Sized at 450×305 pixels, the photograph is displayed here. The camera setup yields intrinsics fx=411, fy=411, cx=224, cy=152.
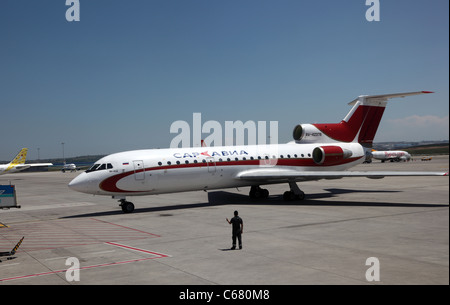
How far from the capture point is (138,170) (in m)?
25.8

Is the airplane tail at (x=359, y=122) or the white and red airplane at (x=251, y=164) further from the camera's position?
the airplane tail at (x=359, y=122)

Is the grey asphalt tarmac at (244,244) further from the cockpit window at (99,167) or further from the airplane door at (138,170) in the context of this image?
the cockpit window at (99,167)

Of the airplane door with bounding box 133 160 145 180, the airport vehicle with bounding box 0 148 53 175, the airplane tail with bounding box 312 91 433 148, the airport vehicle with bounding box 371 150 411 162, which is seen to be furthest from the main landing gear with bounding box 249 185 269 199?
the airport vehicle with bounding box 0 148 53 175

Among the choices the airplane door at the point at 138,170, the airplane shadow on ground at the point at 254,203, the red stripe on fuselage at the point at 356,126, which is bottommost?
the airplane shadow on ground at the point at 254,203

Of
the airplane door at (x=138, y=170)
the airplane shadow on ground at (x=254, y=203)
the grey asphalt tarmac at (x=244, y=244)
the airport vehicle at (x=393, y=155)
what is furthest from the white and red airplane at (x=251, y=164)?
the airport vehicle at (x=393, y=155)

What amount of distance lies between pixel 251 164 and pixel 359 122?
34.0 feet

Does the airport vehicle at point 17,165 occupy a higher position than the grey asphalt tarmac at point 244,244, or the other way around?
the grey asphalt tarmac at point 244,244

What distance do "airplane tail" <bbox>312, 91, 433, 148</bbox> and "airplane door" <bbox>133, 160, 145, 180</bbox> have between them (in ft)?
48.5

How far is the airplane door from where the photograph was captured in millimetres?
25719

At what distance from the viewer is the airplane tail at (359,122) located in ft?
109

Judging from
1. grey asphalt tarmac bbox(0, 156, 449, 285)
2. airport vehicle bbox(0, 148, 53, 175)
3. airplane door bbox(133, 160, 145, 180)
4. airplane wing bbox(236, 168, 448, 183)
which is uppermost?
airplane door bbox(133, 160, 145, 180)

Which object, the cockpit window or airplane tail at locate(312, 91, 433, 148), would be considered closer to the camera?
the cockpit window

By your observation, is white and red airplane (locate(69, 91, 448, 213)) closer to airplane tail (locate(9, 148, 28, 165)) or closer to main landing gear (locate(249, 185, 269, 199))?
main landing gear (locate(249, 185, 269, 199))
